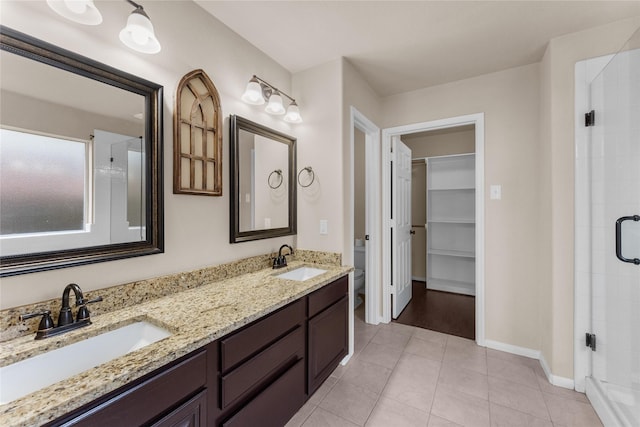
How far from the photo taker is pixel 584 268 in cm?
190

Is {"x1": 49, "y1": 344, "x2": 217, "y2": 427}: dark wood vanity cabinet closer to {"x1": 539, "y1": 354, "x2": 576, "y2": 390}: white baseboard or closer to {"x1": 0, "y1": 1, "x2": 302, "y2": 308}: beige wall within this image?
{"x1": 0, "y1": 1, "x2": 302, "y2": 308}: beige wall

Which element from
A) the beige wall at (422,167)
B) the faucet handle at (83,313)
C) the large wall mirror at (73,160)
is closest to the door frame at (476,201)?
the beige wall at (422,167)

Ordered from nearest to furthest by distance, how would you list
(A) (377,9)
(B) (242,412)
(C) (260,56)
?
(B) (242,412)
(A) (377,9)
(C) (260,56)

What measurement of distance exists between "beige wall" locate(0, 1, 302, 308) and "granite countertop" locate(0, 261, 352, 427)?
180 millimetres

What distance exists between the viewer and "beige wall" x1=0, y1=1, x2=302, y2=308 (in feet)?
3.54

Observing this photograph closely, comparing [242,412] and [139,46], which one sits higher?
[139,46]

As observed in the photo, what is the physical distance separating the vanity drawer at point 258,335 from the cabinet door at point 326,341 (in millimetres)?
194

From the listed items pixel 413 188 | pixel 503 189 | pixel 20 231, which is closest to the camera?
pixel 20 231

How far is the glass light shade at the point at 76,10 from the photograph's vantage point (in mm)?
1023

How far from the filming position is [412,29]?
191 cm

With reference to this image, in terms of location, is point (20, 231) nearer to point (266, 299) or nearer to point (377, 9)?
point (266, 299)

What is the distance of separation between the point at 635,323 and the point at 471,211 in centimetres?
278

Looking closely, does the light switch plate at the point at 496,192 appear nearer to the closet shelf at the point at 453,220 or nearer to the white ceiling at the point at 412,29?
the white ceiling at the point at 412,29

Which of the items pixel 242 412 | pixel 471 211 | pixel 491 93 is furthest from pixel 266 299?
pixel 471 211
